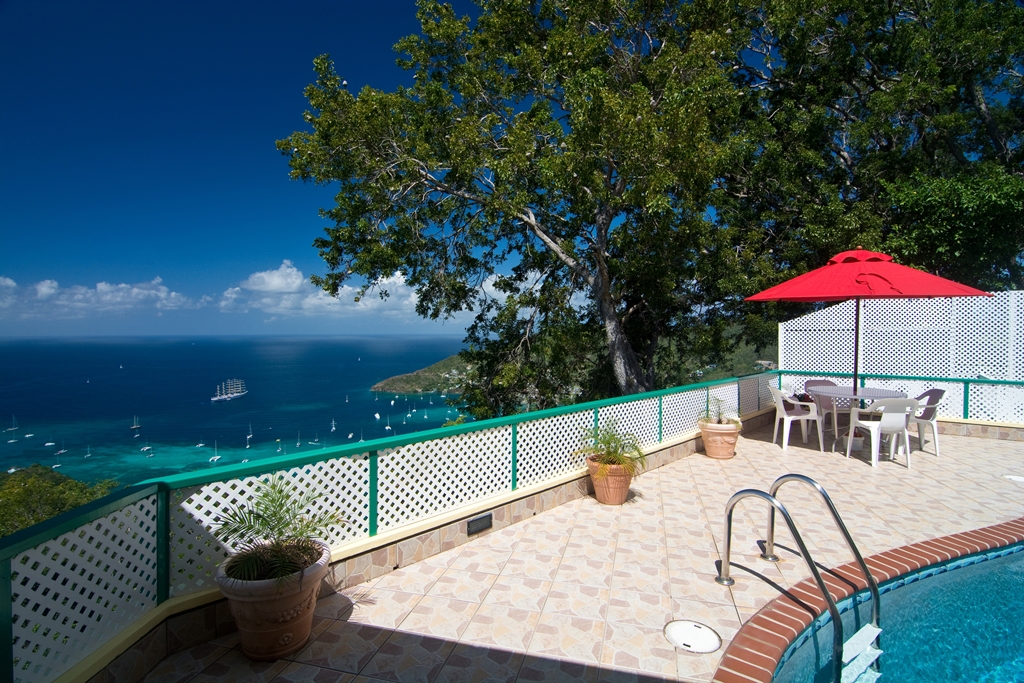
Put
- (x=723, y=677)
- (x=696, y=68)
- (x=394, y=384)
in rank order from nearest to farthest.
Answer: (x=723, y=677), (x=696, y=68), (x=394, y=384)

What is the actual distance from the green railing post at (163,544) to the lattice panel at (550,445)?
2939mm

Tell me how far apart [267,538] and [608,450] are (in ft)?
11.4

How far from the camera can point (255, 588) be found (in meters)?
2.63

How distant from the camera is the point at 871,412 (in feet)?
23.0

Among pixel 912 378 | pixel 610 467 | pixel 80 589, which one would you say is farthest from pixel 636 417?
pixel 912 378

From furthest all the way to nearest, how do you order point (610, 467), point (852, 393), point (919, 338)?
point (919, 338)
point (852, 393)
point (610, 467)

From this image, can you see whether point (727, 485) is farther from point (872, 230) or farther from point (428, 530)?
point (872, 230)

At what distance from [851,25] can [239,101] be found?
38263 millimetres

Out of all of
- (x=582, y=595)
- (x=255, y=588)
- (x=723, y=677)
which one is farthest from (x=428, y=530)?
(x=723, y=677)

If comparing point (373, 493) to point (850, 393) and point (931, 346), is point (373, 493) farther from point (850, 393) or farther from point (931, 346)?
point (931, 346)

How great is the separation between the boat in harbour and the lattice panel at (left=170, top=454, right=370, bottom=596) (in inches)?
4396

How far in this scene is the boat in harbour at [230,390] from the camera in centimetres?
10251

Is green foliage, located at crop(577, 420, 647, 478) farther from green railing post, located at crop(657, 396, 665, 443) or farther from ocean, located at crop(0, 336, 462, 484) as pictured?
ocean, located at crop(0, 336, 462, 484)

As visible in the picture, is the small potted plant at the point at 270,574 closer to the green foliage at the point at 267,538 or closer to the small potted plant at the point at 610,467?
the green foliage at the point at 267,538
